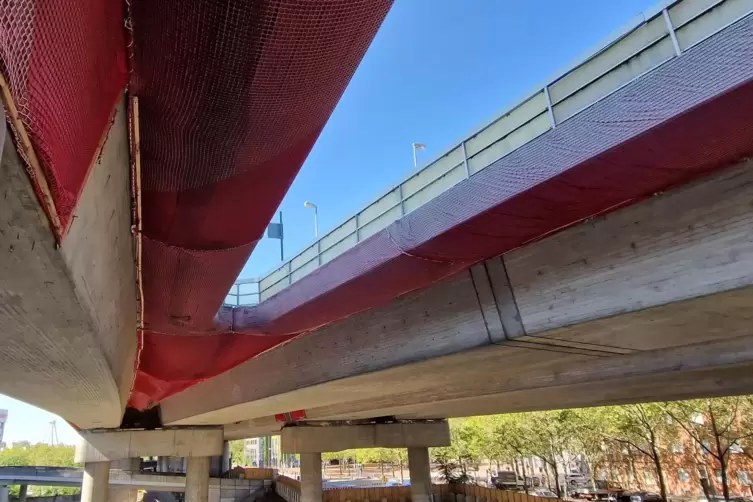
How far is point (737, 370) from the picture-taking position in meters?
13.3

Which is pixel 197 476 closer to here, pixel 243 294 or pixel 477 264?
pixel 243 294

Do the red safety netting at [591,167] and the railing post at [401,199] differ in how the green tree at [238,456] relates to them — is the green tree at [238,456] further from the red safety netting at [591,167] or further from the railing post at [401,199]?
the red safety netting at [591,167]

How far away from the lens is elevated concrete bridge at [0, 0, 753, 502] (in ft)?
9.01

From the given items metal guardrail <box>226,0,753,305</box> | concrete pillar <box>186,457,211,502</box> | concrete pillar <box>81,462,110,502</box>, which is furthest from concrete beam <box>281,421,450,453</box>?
metal guardrail <box>226,0,753,305</box>

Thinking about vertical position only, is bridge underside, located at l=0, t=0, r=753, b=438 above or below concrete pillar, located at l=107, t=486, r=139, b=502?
above

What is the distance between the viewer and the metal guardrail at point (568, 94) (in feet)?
15.2

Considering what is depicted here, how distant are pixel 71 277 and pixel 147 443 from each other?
2323 cm

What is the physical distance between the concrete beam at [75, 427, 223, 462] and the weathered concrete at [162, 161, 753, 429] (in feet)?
50.8

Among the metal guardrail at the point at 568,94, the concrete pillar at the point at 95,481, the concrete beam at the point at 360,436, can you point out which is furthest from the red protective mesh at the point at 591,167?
the concrete pillar at the point at 95,481

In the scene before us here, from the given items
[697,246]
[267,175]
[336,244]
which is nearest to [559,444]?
[336,244]

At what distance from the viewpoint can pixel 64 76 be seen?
222cm

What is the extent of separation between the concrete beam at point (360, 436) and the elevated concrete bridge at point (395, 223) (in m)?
16.0

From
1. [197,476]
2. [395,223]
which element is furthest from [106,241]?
[197,476]

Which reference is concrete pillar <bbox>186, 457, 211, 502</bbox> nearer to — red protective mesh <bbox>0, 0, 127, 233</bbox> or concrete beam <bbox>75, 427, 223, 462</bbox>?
concrete beam <bbox>75, 427, 223, 462</bbox>
